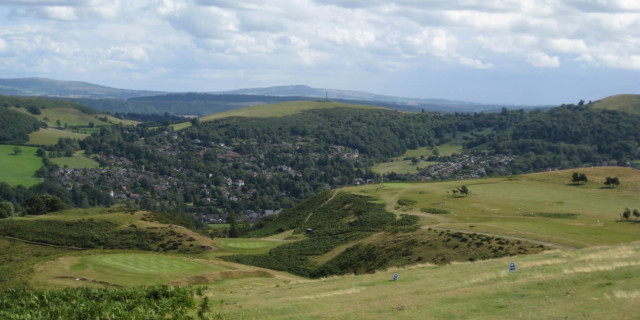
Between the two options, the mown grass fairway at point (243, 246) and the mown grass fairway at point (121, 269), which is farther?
the mown grass fairway at point (243, 246)

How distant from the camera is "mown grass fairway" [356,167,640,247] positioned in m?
62.0

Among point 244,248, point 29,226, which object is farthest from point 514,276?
point 29,226

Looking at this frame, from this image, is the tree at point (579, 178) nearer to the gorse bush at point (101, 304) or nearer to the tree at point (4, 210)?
the tree at point (4, 210)

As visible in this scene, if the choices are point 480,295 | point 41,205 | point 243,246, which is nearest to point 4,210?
point 41,205

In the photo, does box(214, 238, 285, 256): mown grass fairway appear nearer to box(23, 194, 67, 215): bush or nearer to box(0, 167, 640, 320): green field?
box(0, 167, 640, 320): green field

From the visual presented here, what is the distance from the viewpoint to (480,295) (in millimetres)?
26000

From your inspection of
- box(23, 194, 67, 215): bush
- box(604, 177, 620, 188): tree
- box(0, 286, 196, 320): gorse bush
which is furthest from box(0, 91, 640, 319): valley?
box(604, 177, 620, 188): tree

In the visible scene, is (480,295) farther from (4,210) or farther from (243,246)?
(4,210)

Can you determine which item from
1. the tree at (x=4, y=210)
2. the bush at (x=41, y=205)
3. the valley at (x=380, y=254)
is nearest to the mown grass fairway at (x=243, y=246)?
the valley at (x=380, y=254)

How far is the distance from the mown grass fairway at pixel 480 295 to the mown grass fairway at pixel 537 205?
23.0m

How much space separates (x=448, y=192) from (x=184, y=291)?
87.2 metres

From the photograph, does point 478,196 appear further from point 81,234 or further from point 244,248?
point 81,234

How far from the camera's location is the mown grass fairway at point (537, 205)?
2441 inches

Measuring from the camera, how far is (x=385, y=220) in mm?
91875
